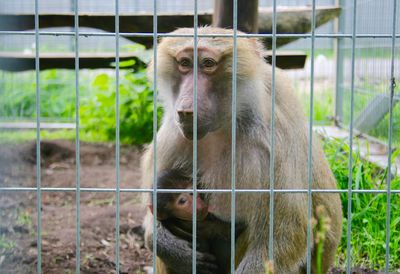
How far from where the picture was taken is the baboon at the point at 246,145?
3684mm

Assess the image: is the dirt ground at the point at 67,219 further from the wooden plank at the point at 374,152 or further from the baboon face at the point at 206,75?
the wooden plank at the point at 374,152

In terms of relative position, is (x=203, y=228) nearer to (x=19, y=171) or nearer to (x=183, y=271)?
(x=183, y=271)

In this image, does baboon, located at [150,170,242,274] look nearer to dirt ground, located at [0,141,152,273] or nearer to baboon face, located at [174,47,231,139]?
baboon face, located at [174,47,231,139]

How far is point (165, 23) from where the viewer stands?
6.80m

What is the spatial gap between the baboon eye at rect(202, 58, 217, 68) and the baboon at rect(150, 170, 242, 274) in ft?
2.33

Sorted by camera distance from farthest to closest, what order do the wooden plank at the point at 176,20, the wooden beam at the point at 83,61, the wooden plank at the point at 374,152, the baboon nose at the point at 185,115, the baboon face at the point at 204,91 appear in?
1. the wooden beam at the point at 83,61
2. the wooden plank at the point at 176,20
3. the wooden plank at the point at 374,152
4. the baboon face at the point at 204,91
5. the baboon nose at the point at 185,115

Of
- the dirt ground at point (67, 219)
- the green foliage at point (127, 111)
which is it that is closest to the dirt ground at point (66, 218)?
the dirt ground at point (67, 219)

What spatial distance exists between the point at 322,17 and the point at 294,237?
149 inches

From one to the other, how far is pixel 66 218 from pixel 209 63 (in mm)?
3059

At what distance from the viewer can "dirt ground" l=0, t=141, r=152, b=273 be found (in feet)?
15.2

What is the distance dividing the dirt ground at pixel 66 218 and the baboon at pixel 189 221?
2.99ft

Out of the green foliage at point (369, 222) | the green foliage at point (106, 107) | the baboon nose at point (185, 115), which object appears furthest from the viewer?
the green foliage at point (106, 107)

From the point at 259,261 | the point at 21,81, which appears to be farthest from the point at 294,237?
the point at 21,81

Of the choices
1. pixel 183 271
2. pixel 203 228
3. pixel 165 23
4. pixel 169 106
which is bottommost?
pixel 183 271
